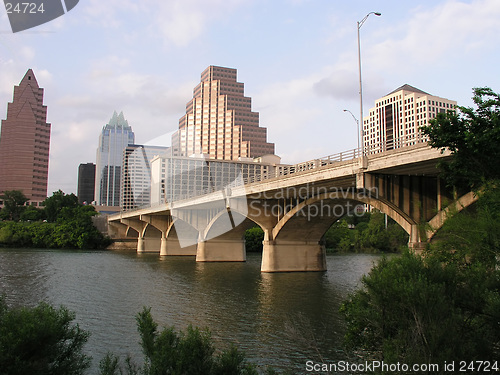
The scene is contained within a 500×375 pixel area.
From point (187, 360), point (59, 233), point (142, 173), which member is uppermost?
point (142, 173)

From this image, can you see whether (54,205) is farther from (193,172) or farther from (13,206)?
(193,172)

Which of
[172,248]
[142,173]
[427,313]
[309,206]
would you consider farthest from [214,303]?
[142,173]

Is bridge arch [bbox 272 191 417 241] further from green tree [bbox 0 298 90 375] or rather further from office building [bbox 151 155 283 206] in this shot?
office building [bbox 151 155 283 206]

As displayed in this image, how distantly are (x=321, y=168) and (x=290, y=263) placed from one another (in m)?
18.6

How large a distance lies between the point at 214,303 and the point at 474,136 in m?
19.7

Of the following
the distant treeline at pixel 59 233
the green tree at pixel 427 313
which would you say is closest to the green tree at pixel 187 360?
the green tree at pixel 427 313

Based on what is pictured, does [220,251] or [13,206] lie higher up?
[13,206]

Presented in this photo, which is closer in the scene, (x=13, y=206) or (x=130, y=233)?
(x=130, y=233)

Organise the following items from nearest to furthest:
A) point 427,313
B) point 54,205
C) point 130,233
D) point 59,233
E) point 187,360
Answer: point 187,360
point 427,313
point 59,233
point 130,233
point 54,205

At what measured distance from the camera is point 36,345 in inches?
420

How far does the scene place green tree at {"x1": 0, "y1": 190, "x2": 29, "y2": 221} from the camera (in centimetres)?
13662

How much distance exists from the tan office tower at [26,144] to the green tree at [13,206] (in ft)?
121

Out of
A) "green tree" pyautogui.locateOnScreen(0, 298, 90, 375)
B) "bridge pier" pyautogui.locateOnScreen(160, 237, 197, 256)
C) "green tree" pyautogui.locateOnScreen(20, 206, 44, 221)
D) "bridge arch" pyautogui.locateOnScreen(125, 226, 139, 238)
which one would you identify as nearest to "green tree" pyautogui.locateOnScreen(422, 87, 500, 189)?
"green tree" pyautogui.locateOnScreen(0, 298, 90, 375)

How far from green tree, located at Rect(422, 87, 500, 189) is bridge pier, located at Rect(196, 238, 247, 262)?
51.9 meters
